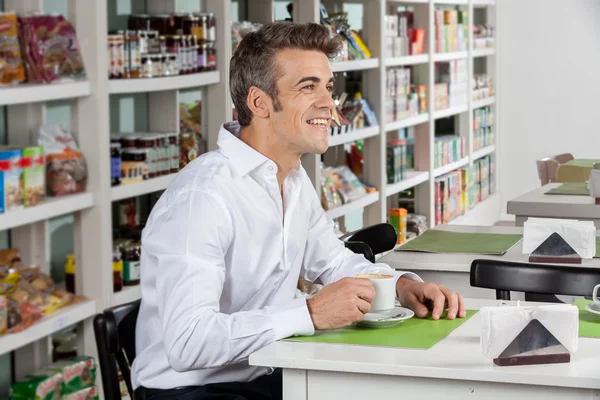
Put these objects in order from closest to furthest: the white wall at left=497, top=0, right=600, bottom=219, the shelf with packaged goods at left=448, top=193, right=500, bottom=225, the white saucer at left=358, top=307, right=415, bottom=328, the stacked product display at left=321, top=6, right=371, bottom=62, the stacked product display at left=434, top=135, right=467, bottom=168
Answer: the white saucer at left=358, top=307, right=415, bottom=328 → the stacked product display at left=321, top=6, right=371, bottom=62 → the stacked product display at left=434, top=135, right=467, bottom=168 → the shelf with packaged goods at left=448, top=193, right=500, bottom=225 → the white wall at left=497, top=0, right=600, bottom=219

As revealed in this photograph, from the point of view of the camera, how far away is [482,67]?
9.31 m

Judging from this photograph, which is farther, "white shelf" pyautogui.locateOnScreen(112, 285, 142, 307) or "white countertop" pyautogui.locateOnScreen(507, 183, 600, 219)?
"white countertop" pyautogui.locateOnScreen(507, 183, 600, 219)

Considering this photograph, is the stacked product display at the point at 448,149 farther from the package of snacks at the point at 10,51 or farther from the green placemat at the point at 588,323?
the green placemat at the point at 588,323

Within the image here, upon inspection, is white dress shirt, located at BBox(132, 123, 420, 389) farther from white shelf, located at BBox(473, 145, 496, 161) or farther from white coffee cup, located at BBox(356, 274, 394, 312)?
white shelf, located at BBox(473, 145, 496, 161)

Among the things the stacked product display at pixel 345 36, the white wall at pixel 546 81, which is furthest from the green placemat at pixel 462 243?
the white wall at pixel 546 81

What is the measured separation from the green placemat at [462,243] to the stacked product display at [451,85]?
376 cm

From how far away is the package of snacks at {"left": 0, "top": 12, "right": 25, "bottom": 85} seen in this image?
3.20 meters

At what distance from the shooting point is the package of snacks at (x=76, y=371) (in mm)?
3518

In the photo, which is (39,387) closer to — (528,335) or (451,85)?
(528,335)

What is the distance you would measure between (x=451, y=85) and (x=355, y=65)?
7.84 feet

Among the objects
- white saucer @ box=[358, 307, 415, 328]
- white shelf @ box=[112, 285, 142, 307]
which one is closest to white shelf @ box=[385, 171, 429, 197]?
white shelf @ box=[112, 285, 142, 307]

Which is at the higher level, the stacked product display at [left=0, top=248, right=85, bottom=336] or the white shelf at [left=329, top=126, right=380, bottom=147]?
the white shelf at [left=329, top=126, right=380, bottom=147]

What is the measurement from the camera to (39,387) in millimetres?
3410

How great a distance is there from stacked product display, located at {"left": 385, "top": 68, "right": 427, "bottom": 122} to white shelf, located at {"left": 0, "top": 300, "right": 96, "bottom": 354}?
303cm
